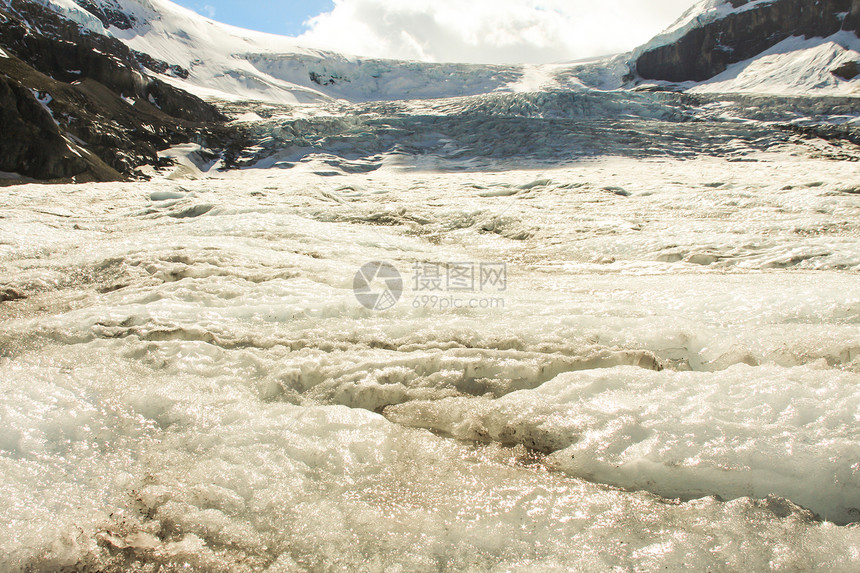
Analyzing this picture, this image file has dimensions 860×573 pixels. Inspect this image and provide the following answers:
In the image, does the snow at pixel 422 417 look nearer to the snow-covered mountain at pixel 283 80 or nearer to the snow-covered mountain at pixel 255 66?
the snow-covered mountain at pixel 283 80

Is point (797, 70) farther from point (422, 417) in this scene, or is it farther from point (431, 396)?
point (422, 417)

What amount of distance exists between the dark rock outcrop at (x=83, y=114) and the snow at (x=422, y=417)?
10.1 metres

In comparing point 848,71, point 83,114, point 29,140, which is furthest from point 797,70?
point 29,140

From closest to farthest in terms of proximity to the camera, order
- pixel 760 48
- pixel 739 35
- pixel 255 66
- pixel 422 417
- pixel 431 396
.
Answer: pixel 422 417 → pixel 431 396 → pixel 760 48 → pixel 739 35 → pixel 255 66

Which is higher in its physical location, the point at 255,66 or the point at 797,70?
the point at 255,66

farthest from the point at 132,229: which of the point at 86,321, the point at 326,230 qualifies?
the point at 86,321

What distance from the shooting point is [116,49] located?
40.3 metres

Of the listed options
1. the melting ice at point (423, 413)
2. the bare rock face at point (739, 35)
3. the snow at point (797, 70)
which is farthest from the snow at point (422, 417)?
the bare rock face at point (739, 35)

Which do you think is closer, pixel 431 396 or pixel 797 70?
pixel 431 396

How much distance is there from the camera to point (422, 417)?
2.64 meters

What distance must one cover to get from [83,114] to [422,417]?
20048 mm

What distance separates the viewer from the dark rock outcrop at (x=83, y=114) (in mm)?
12867

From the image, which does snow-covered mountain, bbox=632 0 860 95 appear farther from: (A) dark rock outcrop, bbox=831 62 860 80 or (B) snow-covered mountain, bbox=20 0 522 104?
(B) snow-covered mountain, bbox=20 0 522 104

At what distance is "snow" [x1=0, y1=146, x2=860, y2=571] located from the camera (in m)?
1.77
